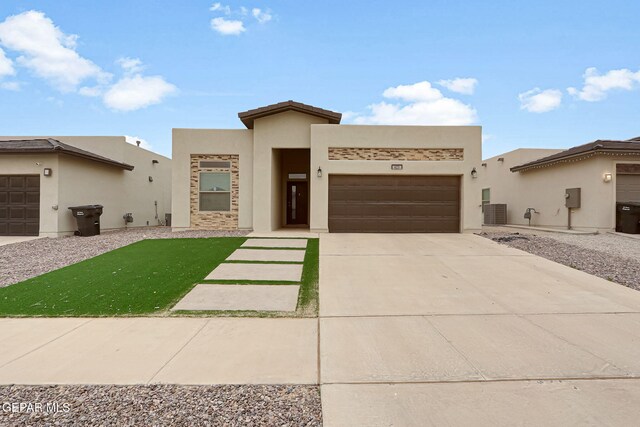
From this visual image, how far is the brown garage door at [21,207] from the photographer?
42.7 feet

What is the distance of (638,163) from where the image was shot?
1379cm

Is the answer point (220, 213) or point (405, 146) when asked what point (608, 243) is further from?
point (220, 213)

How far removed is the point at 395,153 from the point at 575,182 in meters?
8.33

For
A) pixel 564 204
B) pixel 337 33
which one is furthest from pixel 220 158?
pixel 564 204

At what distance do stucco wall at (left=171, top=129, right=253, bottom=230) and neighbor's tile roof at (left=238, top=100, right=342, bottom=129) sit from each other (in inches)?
39.9

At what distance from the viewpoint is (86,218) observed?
13.3 m

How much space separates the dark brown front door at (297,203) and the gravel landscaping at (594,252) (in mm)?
8247

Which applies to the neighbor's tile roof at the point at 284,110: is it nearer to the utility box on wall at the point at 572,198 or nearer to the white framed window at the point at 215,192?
the white framed window at the point at 215,192

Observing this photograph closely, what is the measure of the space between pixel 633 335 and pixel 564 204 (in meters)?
13.6

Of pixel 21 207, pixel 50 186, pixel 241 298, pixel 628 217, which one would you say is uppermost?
pixel 50 186

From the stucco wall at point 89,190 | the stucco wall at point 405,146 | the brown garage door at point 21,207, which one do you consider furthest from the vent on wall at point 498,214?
the brown garage door at point 21,207

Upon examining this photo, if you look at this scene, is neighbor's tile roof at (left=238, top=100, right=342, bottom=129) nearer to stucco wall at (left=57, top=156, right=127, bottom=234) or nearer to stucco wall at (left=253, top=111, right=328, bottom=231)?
stucco wall at (left=253, top=111, right=328, bottom=231)

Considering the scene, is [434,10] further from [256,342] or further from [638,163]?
[256,342]

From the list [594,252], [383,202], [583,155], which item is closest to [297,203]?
[383,202]
